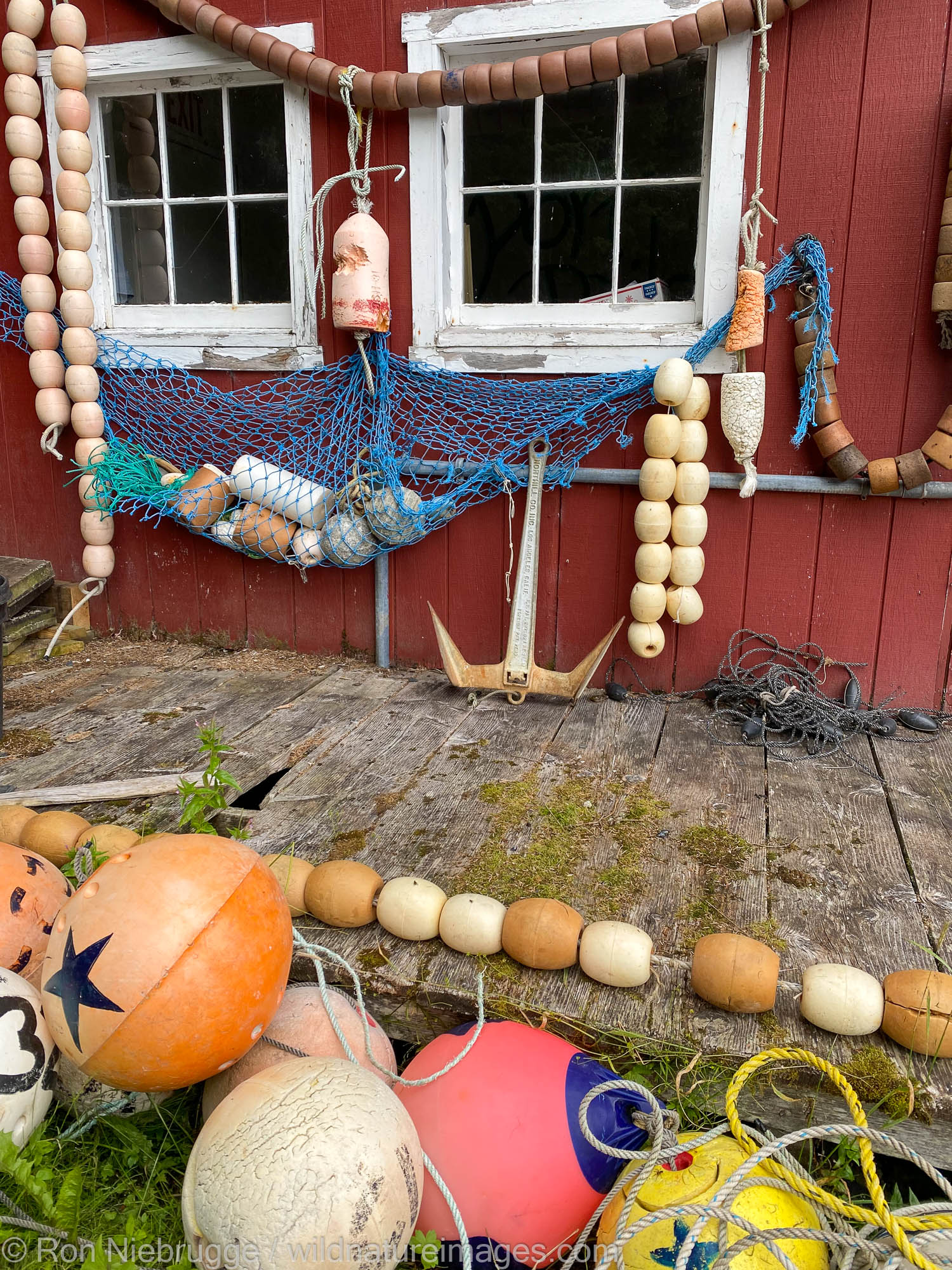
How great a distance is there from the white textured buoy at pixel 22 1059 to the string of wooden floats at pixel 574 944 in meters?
0.28

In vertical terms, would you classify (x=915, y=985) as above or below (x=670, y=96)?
below

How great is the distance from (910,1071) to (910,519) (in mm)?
A: 1910

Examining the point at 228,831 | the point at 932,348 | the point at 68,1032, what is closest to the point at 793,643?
the point at 932,348

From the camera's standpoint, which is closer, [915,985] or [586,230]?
[915,985]

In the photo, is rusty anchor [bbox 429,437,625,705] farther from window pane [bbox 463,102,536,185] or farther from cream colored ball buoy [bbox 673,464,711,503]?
window pane [bbox 463,102,536,185]

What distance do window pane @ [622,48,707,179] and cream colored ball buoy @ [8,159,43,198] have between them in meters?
2.20

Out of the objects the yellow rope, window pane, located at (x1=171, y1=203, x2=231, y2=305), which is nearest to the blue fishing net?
window pane, located at (x1=171, y1=203, x2=231, y2=305)

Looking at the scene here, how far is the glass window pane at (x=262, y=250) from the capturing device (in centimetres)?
349

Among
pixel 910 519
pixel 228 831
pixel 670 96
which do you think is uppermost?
pixel 670 96

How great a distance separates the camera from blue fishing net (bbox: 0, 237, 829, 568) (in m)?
3.11

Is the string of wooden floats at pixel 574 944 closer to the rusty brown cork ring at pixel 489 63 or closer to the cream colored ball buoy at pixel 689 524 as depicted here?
the cream colored ball buoy at pixel 689 524

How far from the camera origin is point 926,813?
2287 mm

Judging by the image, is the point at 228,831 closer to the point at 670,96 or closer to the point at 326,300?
the point at 326,300

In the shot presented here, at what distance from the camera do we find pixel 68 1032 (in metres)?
1.35
